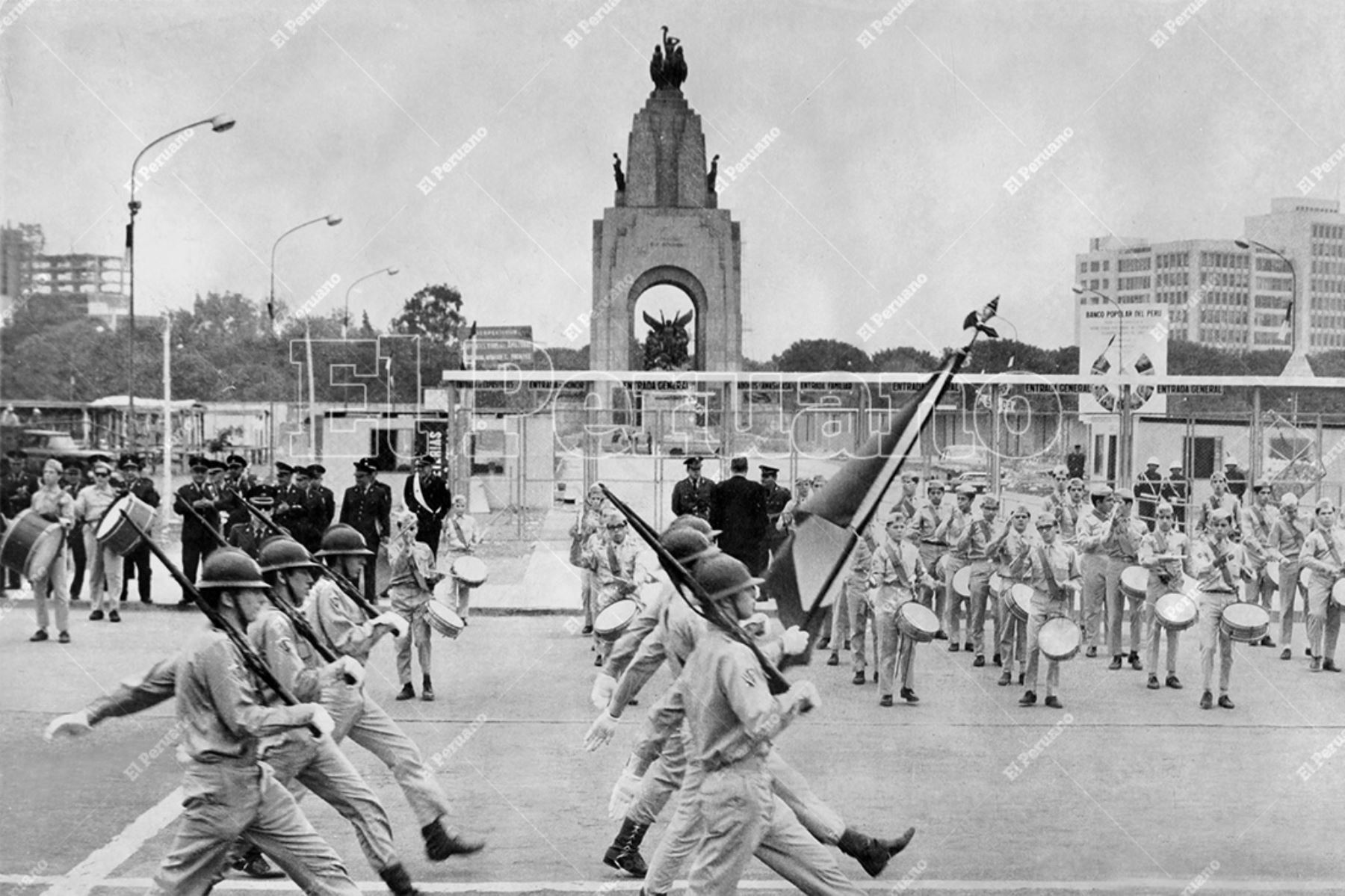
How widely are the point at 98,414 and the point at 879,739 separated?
139 feet

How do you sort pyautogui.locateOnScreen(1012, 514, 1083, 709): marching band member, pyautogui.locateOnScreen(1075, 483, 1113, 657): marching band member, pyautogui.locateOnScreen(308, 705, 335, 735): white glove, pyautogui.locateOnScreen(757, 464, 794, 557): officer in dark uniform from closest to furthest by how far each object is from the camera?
pyautogui.locateOnScreen(308, 705, 335, 735): white glove < pyautogui.locateOnScreen(1012, 514, 1083, 709): marching band member < pyautogui.locateOnScreen(1075, 483, 1113, 657): marching band member < pyautogui.locateOnScreen(757, 464, 794, 557): officer in dark uniform

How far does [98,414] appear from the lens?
160ft

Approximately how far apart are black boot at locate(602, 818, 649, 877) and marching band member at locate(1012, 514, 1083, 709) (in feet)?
19.8

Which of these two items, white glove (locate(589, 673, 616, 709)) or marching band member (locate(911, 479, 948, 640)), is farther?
marching band member (locate(911, 479, 948, 640))

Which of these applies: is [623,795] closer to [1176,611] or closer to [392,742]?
[392,742]

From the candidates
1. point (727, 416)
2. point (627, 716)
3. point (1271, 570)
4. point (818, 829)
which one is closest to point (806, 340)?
point (727, 416)

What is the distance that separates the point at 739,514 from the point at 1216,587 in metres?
4.96

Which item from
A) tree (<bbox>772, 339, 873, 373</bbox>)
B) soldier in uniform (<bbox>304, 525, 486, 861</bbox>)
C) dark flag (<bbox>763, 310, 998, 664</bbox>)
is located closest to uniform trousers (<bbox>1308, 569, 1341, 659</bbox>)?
dark flag (<bbox>763, 310, 998, 664</bbox>)

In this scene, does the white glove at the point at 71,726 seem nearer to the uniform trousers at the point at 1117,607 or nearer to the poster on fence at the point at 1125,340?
the uniform trousers at the point at 1117,607

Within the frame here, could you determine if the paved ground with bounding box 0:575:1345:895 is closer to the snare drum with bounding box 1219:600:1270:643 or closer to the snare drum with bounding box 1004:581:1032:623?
the snare drum with bounding box 1219:600:1270:643

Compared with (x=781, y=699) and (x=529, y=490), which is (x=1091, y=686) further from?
(x=529, y=490)

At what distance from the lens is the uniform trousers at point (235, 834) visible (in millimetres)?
6266

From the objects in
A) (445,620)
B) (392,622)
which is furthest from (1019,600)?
(392,622)

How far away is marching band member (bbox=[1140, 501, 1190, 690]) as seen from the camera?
14.3 m
